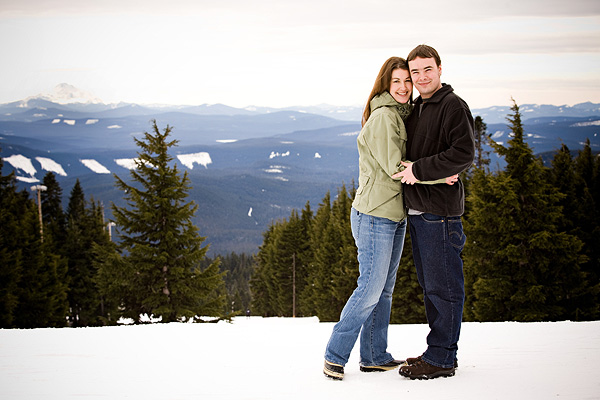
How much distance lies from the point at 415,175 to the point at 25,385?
417cm

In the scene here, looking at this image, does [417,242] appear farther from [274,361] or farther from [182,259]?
[182,259]

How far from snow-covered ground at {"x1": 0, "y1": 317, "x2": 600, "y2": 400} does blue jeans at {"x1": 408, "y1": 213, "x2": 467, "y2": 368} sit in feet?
1.25

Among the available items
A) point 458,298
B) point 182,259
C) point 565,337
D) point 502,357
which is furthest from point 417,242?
point 182,259

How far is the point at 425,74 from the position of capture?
468 centimetres

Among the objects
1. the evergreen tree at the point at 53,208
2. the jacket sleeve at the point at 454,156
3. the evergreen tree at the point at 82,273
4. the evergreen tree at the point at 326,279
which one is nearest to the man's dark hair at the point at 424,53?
the jacket sleeve at the point at 454,156

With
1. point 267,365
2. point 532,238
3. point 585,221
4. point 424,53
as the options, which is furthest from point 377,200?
point 585,221

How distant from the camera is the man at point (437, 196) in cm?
449

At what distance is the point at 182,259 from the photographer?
67.8 feet

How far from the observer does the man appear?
14.7 ft

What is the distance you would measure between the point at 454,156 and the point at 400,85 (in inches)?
32.0

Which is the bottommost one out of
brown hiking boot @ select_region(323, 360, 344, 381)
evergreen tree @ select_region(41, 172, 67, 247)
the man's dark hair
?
evergreen tree @ select_region(41, 172, 67, 247)

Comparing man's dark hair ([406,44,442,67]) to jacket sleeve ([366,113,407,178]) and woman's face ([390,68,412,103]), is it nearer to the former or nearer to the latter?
woman's face ([390,68,412,103])

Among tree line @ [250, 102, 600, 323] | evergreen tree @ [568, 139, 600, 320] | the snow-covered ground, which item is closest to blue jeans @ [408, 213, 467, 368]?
the snow-covered ground

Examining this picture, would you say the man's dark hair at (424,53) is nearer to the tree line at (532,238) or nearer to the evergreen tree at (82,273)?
the tree line at (532,238)
